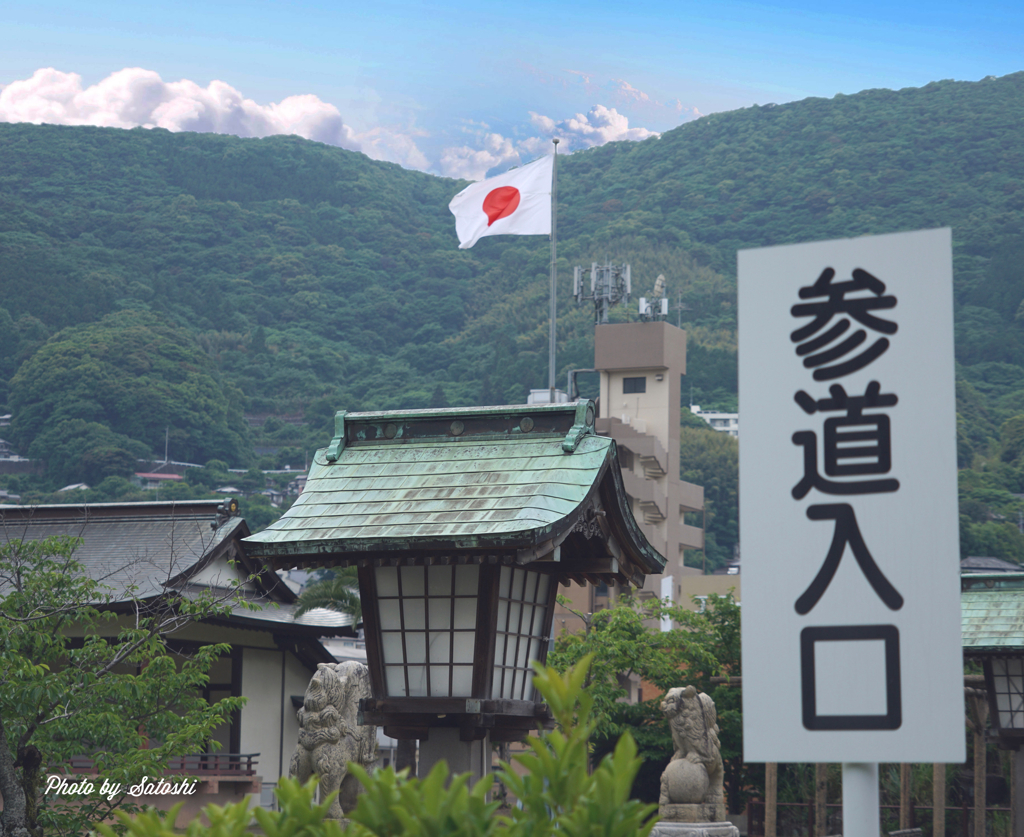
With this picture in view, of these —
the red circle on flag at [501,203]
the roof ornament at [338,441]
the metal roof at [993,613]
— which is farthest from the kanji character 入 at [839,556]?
the red circle on flag at [501,203]

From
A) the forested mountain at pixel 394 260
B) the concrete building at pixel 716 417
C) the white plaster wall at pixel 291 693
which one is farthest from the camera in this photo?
the concrete building at pixel 716 417

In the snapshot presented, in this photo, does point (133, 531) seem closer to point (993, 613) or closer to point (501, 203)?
point (501, 203)

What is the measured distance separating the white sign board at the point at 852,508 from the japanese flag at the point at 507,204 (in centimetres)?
1958

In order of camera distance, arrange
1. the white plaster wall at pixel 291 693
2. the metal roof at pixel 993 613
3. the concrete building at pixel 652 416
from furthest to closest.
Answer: the concrete building at pixel 652 416 < the white plaster wall at pixel 291 693 < the metal roof at pixel 993 613

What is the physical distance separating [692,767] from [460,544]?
398 cm

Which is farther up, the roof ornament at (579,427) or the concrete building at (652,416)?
the concrete building at (652,416)

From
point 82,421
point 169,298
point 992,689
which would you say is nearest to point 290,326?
point 169,298

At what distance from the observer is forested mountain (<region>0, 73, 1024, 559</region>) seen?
87375 mm

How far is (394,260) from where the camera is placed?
11825 centimetres

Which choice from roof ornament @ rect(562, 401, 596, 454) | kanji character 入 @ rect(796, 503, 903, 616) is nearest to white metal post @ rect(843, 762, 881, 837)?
kanji character 入 @ rect(796, 503, 903, 616)

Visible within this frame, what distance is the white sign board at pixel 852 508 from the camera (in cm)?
405

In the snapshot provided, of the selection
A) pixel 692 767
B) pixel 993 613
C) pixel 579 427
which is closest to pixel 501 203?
pixel 993 613

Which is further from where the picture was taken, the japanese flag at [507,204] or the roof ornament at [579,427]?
the japanese flag at [507,204]

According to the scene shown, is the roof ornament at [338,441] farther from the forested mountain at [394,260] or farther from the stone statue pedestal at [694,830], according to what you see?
the forested mountain at [394,260]
